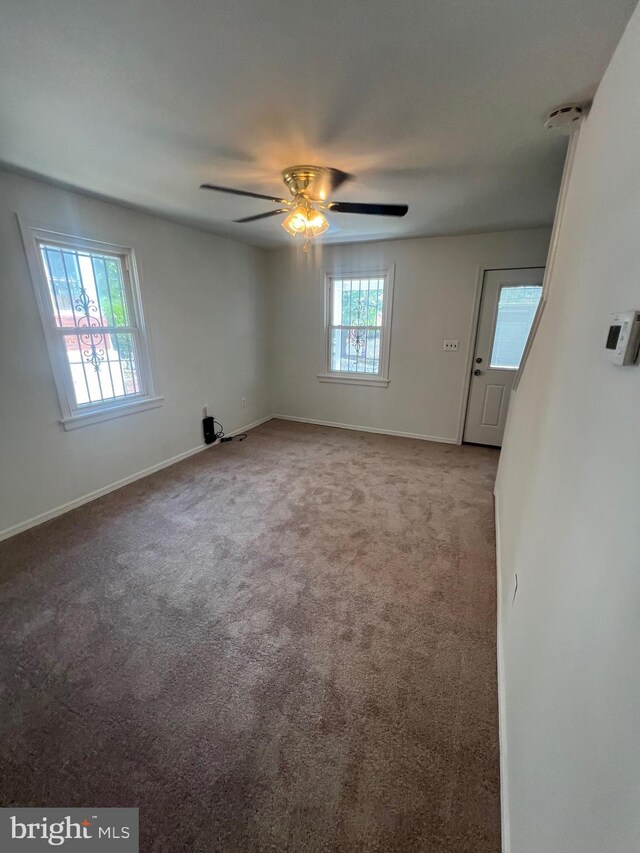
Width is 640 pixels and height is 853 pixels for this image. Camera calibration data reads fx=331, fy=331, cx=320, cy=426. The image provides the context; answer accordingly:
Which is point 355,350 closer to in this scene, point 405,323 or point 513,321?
point 405,323

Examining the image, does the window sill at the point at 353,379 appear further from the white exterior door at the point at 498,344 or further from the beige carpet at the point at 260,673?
the beige carpet at the point at 260,673

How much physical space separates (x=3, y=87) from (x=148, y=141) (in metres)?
0.59

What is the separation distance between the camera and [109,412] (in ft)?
9.64

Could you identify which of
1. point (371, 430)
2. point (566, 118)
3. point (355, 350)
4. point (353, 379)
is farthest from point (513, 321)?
point (566, 118)

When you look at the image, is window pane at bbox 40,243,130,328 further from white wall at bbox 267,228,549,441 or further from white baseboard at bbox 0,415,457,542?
white wall at bbox 267,228,549,441

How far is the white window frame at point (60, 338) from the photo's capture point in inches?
92.3

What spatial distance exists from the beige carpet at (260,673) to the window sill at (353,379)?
2.06 meters

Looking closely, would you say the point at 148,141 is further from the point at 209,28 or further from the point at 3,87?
the point at 209,28

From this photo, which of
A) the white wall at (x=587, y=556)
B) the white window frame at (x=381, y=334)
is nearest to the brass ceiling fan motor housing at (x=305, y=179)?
the white wall at (x=587, y=556)

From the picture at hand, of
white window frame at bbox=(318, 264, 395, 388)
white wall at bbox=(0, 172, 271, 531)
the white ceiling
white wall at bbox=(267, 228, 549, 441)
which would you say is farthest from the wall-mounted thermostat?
white window frame at bbox=(318, 264, 395, 388)

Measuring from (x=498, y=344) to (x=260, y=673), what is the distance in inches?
149

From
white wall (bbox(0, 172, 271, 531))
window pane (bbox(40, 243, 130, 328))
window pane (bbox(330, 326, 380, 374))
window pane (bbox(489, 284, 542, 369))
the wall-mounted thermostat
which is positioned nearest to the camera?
the wall-mounted thermostat

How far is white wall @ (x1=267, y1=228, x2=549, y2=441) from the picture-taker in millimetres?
3652

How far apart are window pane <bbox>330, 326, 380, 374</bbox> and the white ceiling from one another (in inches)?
81.6
